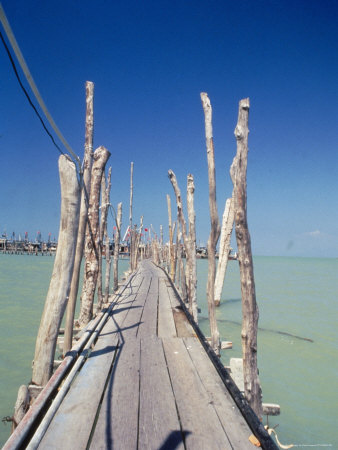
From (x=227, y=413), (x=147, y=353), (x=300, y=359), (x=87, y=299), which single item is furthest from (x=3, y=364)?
(x=300, y=359)

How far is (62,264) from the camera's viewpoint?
2912mm

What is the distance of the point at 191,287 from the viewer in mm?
6449

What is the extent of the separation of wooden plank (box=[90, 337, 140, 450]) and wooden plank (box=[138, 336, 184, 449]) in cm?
6

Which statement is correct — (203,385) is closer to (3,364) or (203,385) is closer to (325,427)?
(325,427)

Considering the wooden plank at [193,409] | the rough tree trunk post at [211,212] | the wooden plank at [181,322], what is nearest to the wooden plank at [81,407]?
the wooden plank at [193,409]

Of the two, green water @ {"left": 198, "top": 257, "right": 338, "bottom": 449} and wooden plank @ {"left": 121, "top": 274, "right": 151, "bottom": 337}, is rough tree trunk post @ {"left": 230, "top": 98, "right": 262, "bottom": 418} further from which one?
wooden plank @ {"left": 121, "top": 274, "right": 151, "bottom": 337}

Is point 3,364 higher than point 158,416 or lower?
lower

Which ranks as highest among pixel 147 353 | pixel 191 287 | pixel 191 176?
pixel 191 176

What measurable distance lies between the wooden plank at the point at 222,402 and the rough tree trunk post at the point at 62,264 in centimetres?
143

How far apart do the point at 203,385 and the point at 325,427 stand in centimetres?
273

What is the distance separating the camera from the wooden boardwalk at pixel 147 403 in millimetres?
1914

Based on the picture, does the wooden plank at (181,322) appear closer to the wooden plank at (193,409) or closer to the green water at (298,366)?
the wooden plank at (193,409)

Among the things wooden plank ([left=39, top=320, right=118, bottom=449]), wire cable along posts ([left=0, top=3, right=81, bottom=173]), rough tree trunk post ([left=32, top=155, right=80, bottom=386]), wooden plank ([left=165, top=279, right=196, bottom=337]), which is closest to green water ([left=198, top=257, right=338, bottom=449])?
wooden plank ([left=165, top=279, right=196, bottom=337])

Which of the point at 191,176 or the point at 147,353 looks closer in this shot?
the point at 147,353
